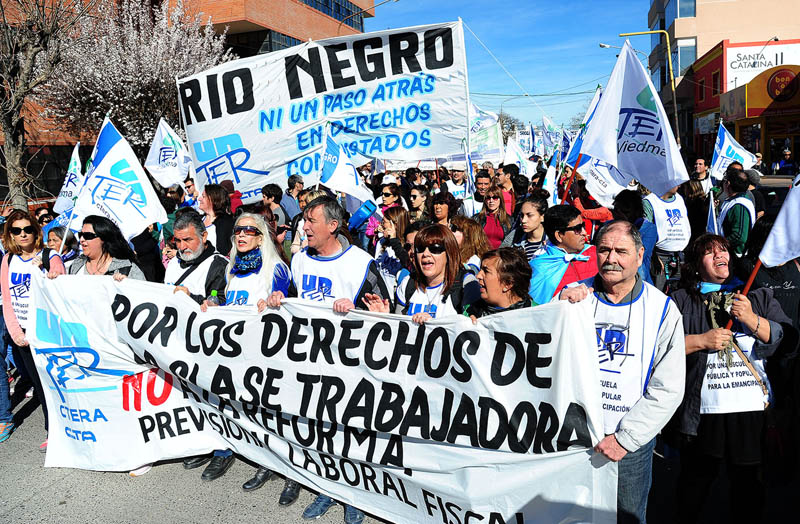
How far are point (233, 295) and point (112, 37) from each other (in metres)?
19.5

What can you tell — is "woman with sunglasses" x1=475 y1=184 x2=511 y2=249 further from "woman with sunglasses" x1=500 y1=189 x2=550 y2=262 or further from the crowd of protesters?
"woman with sunglasses" x1=500 y1=189 x2=550 y2=262

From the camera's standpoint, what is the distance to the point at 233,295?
4.21 metres

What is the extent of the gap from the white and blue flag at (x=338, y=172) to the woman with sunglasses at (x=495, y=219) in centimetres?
147

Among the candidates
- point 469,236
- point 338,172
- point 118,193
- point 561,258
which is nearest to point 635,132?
point 561,258

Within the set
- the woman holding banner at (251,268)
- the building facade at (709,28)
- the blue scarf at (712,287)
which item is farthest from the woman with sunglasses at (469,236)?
the building facade at (709,28)

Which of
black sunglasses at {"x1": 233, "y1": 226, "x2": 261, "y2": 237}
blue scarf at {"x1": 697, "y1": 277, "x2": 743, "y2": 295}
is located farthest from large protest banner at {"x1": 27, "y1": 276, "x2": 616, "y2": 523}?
blue scarf at {"x1": 697, "y1": 277, "x2": 743, "y2": 295}

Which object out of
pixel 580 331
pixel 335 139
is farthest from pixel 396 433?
pixel 335 139

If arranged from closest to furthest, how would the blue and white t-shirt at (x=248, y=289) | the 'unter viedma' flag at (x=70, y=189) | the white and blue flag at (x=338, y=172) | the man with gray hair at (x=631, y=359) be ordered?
the man with gray hair at (x=631, y=359)
the blue and white t-shirt at (x=248, y=289)
the white and blue flag at (x=338, y=172)
the 'unter viedma' flag at (x=70, y=189)

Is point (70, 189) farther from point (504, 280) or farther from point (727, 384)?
point (727, 384)

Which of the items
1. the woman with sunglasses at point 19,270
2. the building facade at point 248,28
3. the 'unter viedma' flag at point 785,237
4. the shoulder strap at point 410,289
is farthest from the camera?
the building facade at point 248,28

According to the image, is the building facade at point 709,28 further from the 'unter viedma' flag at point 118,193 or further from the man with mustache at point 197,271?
the man with mustache at point 197,271

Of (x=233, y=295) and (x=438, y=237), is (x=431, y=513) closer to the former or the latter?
(x=438, y=237)

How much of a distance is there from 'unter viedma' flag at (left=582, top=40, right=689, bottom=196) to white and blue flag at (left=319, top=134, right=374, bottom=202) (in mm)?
2371

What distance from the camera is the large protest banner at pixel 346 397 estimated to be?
2.85 metres
